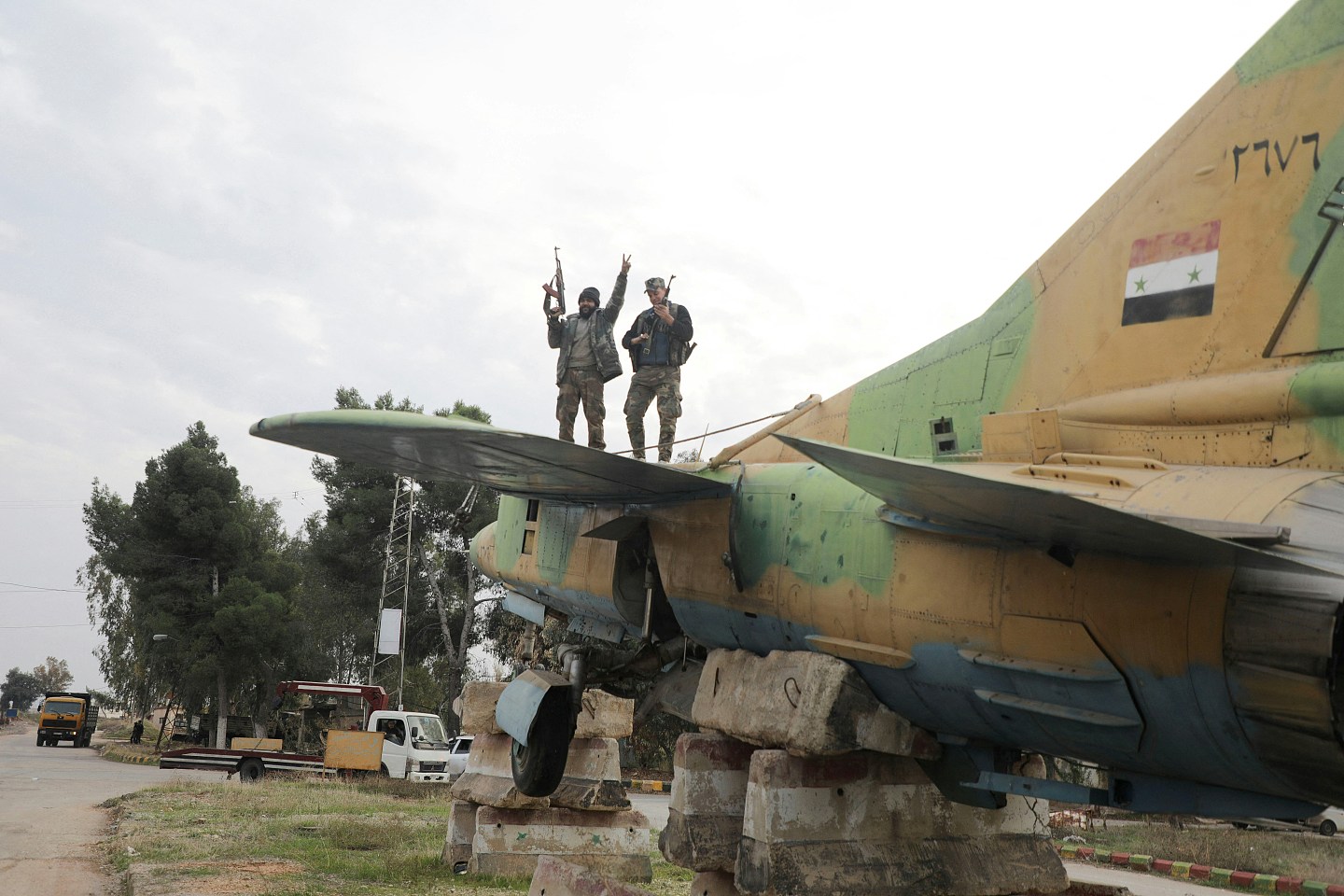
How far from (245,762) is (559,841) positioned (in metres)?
16.5

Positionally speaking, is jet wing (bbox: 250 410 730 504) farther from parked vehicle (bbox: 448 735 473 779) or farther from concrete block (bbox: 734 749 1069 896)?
parked vehicle (bbox: 448 735 473 779)

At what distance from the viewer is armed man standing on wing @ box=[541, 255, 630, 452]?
35.8 feet

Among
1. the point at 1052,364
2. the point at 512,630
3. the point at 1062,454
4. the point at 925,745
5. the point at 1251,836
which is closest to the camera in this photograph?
the point at 1062,454

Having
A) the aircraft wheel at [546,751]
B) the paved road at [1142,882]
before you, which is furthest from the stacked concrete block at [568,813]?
the paved road at [1142,882]

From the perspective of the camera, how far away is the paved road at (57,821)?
10906 millimetres

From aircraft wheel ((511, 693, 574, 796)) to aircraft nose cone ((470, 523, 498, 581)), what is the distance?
195 centimetres

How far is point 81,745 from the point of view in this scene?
44688mm

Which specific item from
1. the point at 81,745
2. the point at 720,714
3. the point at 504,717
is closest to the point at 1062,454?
the point at 720,714

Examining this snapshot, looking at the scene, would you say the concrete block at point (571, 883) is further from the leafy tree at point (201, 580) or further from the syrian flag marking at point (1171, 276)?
the leafy tree at point (201, 580)

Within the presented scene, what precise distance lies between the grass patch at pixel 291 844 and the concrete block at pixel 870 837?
15.8ft

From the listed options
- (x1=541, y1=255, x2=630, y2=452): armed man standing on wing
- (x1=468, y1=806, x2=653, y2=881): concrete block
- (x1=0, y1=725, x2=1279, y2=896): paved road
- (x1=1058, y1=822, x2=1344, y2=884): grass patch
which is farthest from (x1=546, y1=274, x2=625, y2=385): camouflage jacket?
(x1=1058, y1=822, x2=1344, y2=884): grass patch

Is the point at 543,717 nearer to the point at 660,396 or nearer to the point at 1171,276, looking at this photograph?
the point at 660,396

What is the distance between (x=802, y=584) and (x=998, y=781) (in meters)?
1.65

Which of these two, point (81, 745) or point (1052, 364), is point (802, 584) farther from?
point (81, 745)
